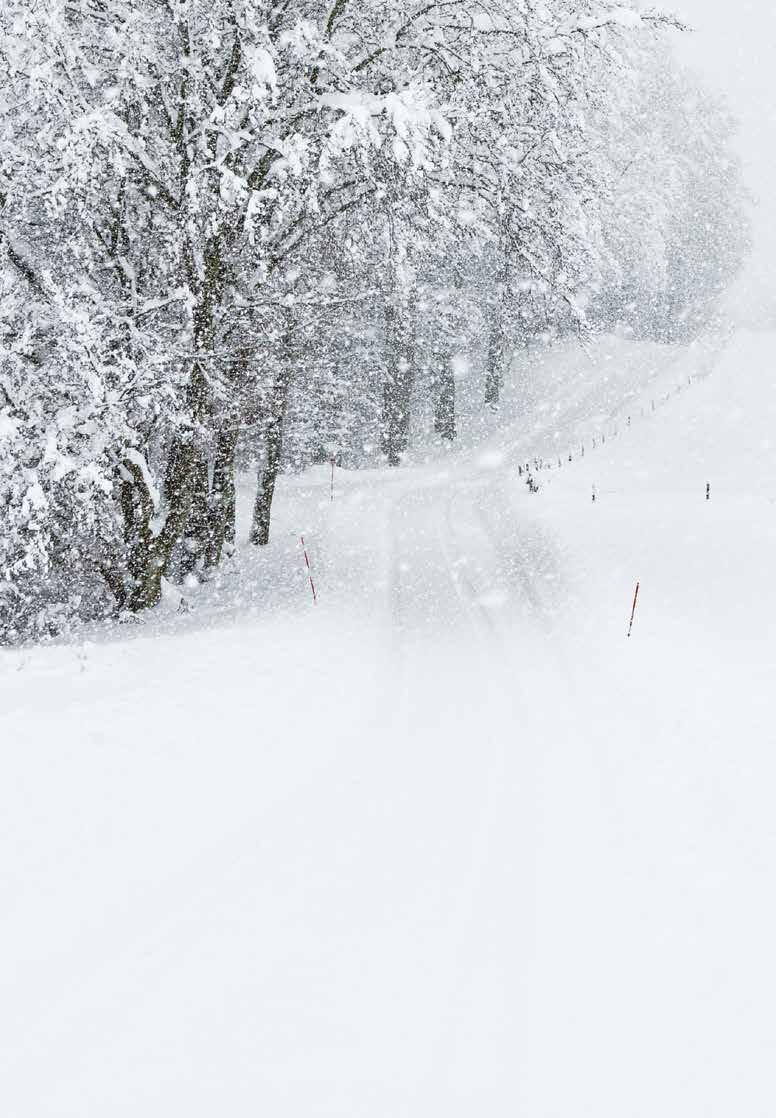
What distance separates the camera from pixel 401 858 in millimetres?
5695

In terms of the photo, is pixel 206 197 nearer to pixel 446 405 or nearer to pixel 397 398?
pixel 397 398

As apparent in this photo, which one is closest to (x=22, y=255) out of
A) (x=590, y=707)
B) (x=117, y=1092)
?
(x=590, y=707)

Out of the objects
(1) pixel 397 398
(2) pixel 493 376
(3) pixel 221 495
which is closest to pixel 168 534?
(3) pixel 221 495

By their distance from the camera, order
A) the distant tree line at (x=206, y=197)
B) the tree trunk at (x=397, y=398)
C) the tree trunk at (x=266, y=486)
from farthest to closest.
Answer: the tree trunk at (x=397, y=398), the tree trunk at (x=266, y=486), the distant tree line at (x=206, y=197)

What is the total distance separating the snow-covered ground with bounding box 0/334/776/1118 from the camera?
3.94m

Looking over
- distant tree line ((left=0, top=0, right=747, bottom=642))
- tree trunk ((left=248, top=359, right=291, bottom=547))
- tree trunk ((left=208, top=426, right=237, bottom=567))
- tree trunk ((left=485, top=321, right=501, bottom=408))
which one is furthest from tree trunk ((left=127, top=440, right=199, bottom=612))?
tree trunk ((left=485, top=321, right=501, bottom=408))

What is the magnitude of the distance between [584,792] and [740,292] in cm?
5721

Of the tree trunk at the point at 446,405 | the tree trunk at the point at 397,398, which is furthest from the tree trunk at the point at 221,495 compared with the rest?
the tree trunk at the point at 446,405

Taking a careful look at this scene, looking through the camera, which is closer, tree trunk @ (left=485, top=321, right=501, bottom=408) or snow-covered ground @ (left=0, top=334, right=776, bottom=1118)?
snow-covered ground @ (left=0, top=334, right=776, bottom=1118)

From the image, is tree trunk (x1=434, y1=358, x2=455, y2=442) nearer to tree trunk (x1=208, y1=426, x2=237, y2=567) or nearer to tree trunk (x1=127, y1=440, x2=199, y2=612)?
tree trunk (x1=208, y1=426, x2=237, y2=567)

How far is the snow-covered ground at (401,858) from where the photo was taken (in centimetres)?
394

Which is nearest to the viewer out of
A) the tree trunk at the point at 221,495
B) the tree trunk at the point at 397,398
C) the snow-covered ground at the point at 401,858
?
the snow-covered ground at the point at 401,858

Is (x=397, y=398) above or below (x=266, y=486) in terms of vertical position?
above

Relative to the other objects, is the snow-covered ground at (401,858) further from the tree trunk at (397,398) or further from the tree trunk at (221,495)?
the tree trunk at (397,398)
